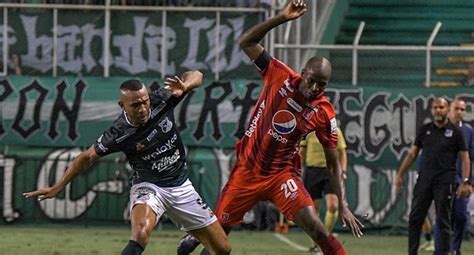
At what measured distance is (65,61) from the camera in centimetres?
2478

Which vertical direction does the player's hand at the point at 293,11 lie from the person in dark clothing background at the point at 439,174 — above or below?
above

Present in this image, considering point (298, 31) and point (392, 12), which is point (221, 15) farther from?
point (392, 12)

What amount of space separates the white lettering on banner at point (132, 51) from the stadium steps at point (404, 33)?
3531 mm

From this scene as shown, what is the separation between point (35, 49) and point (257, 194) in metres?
12.2

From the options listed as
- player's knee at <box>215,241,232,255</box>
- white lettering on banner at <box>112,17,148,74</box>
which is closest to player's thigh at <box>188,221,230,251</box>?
player's knee at <box>215,241,232,255</box>

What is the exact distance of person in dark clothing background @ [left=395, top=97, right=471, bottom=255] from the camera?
645 inches

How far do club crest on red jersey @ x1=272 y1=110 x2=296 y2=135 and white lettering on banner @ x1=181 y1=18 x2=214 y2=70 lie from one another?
11.3 m

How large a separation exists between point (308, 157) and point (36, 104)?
6330mm

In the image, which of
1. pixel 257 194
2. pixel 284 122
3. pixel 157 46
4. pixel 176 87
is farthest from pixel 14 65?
pixel 176 87

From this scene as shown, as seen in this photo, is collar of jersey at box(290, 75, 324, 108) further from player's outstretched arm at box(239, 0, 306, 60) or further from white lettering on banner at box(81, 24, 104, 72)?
white lettering on banner at box(81, 24, 104, 72)

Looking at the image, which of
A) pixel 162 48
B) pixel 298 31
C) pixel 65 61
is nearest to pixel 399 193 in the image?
pixel 298 31

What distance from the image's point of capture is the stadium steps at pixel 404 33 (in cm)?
2427

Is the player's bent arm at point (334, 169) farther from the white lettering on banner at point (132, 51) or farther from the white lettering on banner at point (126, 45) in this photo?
the white lettering on banner at point (132, 51)

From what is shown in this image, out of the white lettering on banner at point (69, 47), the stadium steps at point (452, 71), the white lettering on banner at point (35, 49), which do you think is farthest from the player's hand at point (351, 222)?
the white lettering on banner at point (35, 49)
